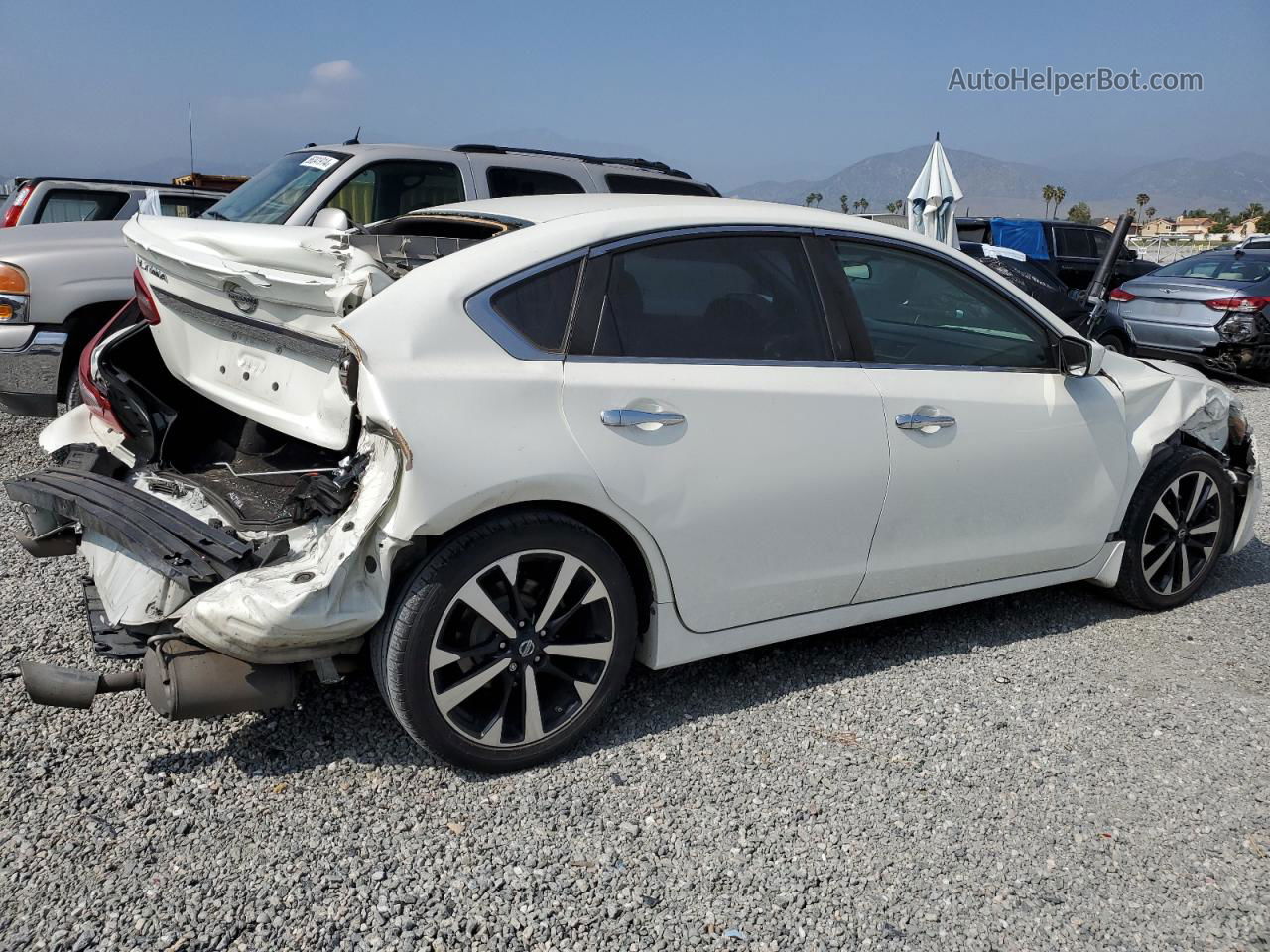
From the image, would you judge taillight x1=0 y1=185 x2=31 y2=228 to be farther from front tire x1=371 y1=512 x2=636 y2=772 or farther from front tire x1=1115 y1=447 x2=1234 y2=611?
front tire x1=1115 y1=447 x2=1234 y2=611

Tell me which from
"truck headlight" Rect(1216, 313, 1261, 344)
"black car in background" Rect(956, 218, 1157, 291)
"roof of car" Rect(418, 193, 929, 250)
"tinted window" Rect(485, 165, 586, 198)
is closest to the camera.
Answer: "roof of car" Rect(418, 193, 929, 250)

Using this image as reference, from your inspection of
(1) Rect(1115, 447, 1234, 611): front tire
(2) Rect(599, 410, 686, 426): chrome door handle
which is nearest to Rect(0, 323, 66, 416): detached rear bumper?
(2) Rect(599, 410, 686, 426): chrome door handle

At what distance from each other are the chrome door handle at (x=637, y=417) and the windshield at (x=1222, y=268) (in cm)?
1167

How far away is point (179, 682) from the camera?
277 centimetres

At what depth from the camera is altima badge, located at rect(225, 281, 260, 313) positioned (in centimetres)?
335

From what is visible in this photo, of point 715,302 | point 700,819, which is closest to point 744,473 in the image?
point 715,302

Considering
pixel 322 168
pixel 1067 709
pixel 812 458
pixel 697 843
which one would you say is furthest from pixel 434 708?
pixel 322 168

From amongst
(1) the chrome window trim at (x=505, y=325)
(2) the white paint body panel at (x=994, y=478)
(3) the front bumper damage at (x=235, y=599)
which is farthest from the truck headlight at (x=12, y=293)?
(2) the white paint body panel at (x=994, y=478)

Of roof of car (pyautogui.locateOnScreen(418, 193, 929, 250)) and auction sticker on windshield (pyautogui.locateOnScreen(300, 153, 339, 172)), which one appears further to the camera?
auction sticker on windshield (pyautogui.locateOnScreen(300, 153, 339, 172))

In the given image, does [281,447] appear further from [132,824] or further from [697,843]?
[697,843]

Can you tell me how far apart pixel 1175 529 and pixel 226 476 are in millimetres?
4015

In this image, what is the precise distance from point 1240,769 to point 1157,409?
168 centimetres

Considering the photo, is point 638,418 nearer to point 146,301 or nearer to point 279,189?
point 146,301

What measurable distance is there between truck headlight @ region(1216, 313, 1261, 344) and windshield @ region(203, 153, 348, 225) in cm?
997
